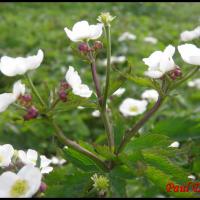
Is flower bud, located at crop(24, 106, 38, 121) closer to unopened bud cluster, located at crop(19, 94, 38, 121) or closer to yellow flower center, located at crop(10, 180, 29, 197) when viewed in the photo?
unopened bud cluster, located at crop(19, 94, 38, 121)

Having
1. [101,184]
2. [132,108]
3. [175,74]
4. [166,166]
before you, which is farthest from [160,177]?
[132,108]

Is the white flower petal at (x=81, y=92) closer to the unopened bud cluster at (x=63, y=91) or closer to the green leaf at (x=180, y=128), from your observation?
the unopened bud cluster at (x=63, y=91)

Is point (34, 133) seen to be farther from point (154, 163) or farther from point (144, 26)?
point (144, 26)

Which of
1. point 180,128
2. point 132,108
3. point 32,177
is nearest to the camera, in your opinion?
point 32,177

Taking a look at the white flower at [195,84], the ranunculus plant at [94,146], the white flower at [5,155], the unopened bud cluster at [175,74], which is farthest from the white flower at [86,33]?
the white flower at [195,84]

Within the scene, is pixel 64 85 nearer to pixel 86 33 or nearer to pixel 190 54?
pixel 86 33

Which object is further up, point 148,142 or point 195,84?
point 195,84
